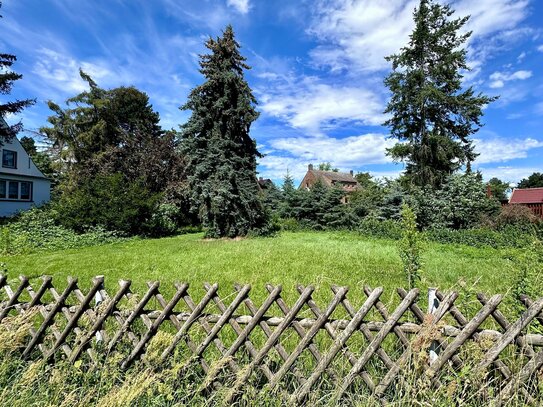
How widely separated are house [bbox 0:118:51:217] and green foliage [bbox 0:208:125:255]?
9622 mm

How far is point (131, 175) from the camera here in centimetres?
2314

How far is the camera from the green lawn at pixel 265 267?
21.4ft

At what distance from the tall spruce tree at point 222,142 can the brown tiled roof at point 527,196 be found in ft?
97.1

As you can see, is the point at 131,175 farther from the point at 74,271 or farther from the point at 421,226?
the point at 421,226

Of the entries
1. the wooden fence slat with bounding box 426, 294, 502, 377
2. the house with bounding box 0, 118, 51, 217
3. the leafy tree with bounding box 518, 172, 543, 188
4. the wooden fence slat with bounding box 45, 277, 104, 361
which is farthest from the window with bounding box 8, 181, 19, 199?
the leafy tree with bounding box 518, 172, 543, 188

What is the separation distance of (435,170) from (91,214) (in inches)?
818

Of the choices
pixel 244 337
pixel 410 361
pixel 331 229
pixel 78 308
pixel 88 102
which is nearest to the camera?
pixel 410 361

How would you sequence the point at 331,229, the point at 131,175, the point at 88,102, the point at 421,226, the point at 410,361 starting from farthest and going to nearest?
the point at 88,102 → the point at 131,175 → the point at 331,229 → the point at 421,226 → the point at 410,361

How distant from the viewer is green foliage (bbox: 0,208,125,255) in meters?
11.5

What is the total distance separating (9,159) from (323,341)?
3065cm

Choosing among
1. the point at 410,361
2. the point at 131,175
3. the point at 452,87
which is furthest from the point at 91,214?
the point at 452,87

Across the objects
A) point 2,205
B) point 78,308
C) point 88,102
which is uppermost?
point 88,102

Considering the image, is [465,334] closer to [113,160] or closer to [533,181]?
[113,160]

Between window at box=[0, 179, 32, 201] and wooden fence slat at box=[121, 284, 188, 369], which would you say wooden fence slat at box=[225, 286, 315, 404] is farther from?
window at box=[0, 179, 32, 201]
